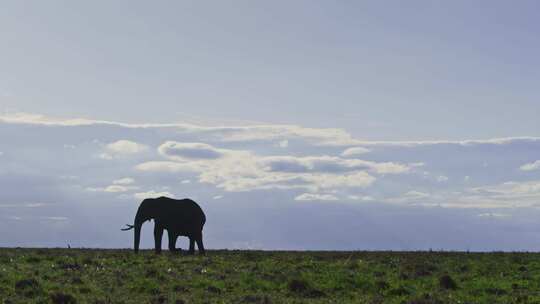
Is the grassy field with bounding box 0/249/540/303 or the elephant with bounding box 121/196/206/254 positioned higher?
the elephant with bounding box 121/196/206/254

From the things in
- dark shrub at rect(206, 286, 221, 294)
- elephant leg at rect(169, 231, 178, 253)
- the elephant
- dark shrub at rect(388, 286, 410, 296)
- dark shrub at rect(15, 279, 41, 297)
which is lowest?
dark shrub at rect(388, 286, 410, 296)

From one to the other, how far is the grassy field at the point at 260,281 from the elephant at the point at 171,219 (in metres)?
9.70

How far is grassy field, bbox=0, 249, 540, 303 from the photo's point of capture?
24.3 m

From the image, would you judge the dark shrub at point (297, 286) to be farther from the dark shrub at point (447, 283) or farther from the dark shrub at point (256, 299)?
the dark shrub at point (447, 283)

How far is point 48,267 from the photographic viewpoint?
1287 inches

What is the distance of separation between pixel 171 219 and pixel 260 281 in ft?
65.1

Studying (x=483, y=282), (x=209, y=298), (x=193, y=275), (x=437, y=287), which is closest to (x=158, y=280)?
(x=193, y=275)

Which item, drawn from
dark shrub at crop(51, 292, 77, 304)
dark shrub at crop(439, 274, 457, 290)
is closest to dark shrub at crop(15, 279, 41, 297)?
dark shrub at crop(51, 292, 77, 304)

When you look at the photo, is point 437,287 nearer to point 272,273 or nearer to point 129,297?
point 272,273

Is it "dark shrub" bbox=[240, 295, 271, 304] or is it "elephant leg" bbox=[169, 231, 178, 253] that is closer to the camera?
"dark shrub" bbox=[240, 295, 271, 304]

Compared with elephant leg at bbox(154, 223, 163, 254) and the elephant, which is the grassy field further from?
the elephant

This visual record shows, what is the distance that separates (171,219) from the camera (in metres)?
46.8

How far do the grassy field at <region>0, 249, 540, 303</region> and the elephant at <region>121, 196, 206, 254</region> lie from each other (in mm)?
9701

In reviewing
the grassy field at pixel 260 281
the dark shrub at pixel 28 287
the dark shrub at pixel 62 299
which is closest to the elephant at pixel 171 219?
the grassy field at pixel 260 281
